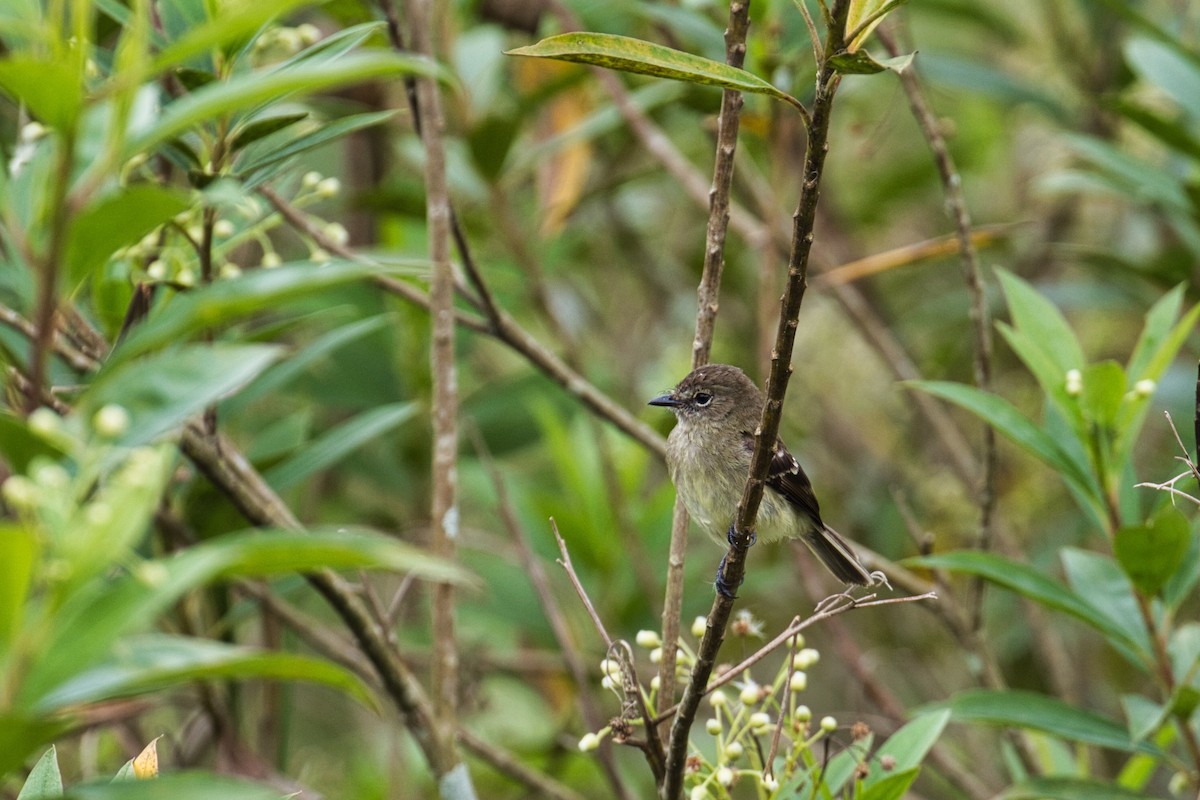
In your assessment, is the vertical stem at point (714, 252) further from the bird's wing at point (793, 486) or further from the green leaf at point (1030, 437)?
the bird's wing at point (793, 486)

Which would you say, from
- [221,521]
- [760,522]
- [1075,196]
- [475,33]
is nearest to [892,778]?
[760,522]

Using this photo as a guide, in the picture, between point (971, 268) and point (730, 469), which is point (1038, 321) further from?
point (730, 469)

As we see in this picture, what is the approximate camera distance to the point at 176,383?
1541 millimetres

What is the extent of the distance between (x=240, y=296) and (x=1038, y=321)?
7.86 feet

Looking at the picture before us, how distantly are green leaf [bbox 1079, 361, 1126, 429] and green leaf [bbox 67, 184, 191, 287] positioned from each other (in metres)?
2.23

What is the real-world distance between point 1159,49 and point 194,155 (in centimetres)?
327

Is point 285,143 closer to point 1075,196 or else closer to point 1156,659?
point 1156,659

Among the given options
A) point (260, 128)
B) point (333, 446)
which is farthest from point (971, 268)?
point (260, 128)

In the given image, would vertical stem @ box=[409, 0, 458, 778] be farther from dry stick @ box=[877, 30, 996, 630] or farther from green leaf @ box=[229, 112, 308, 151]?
dry stick @ box=[877, 30, 996, 630]

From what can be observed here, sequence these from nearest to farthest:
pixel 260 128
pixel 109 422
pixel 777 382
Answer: pixel 109 422 < pixel 777 382 < pixel 260 128

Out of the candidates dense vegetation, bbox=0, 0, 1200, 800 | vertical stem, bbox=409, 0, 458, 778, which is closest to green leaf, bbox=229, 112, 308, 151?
dense vegetation, bbox=0, 0, 1200, 800

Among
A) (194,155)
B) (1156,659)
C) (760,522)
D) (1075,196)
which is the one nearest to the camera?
(194,155)

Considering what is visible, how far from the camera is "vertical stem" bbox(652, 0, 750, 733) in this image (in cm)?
258

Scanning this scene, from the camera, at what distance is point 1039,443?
3205 millimetres
